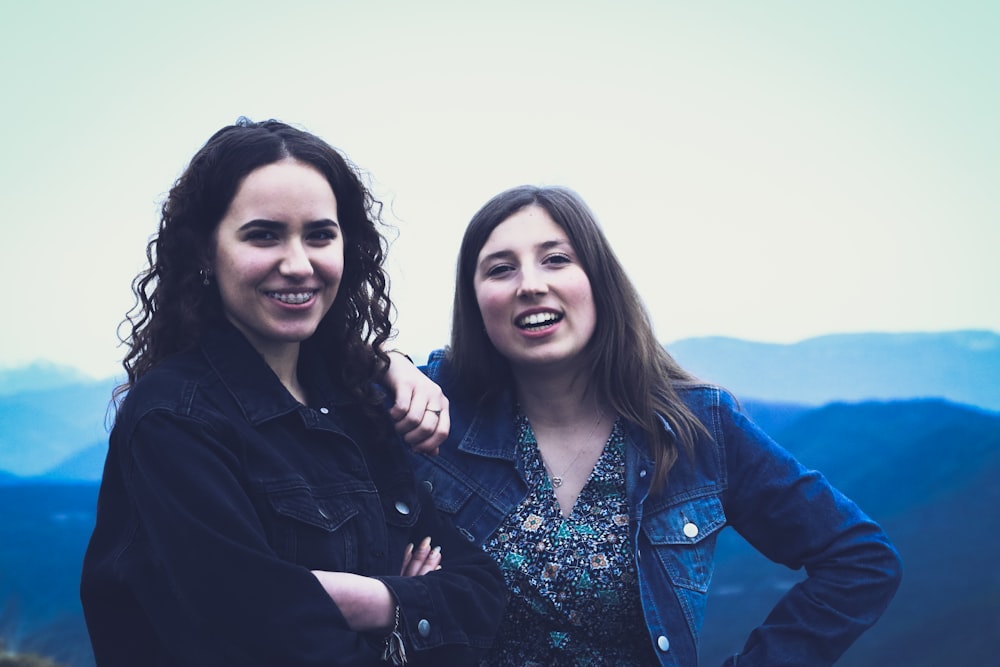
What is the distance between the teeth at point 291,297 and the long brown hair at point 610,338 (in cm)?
74

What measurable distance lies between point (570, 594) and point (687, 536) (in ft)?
1.08

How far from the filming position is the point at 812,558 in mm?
2029

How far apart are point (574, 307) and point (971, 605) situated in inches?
102

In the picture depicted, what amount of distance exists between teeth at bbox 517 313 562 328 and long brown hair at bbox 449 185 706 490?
157 millimetres

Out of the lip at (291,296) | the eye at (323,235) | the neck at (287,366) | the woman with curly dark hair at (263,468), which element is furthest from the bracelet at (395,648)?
the eye at (323,235)

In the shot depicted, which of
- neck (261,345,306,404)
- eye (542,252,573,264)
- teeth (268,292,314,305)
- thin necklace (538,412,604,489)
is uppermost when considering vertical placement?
eye (542,252,573,264)

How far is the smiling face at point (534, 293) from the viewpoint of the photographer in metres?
2.08

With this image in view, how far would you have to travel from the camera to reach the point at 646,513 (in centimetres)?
204

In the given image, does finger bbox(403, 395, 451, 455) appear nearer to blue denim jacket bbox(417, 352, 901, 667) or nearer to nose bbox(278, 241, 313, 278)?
blue denim jacket bbox(417, 352, 901, 667)

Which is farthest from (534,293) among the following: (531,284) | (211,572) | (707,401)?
(211,572)

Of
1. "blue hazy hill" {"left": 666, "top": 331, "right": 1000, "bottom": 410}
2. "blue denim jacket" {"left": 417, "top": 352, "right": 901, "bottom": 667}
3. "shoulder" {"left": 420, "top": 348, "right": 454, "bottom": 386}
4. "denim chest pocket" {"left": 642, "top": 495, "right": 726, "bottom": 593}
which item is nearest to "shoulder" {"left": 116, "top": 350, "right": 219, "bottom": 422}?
"blue denim jacket" {"left": 417, "top": 352, "right": 901, "bottom": 667}

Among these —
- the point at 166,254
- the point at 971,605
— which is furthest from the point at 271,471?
the point at 971,605

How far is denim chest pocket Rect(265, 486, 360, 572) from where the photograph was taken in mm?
1414

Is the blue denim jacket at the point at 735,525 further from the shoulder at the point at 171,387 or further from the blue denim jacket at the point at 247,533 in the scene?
the shoulder at the point at 171,387
